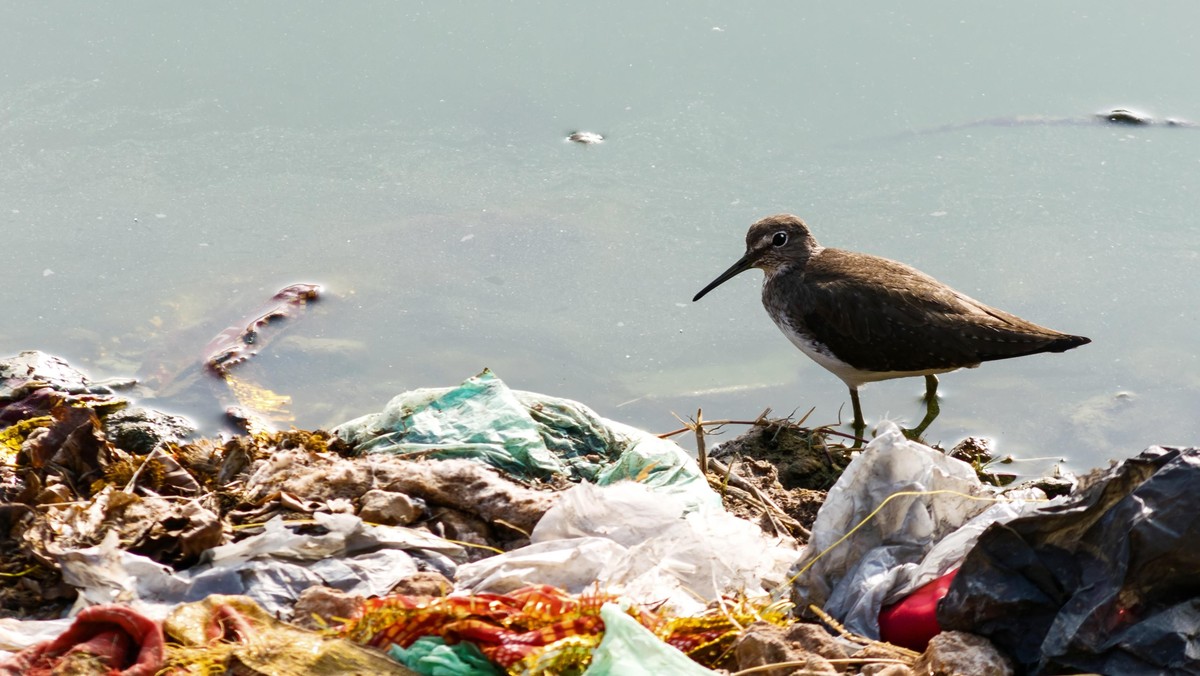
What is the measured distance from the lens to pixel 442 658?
326 centimetres

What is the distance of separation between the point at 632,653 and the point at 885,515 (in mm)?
1298

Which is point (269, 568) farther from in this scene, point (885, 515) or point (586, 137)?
point (586, 137)

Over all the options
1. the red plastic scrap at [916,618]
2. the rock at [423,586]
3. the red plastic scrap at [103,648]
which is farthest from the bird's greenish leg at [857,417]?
the red plastic scrap at [103,648]

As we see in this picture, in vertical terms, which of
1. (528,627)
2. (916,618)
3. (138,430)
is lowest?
(138,430)

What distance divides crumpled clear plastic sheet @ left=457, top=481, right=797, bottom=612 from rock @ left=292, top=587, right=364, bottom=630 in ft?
1.29

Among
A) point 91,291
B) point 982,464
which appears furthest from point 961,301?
point 91,291

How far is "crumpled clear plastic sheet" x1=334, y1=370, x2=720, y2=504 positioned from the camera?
478cm

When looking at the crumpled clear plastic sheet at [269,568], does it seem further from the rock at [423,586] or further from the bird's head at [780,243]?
the bird's head at [780,243]

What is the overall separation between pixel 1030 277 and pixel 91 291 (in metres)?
5.16

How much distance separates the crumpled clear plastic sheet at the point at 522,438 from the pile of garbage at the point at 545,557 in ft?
0.04

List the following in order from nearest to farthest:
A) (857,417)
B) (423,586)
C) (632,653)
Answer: (632,653), (423,586), (857,417)

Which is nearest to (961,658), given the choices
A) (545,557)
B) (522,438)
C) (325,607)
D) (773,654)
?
(773,654)

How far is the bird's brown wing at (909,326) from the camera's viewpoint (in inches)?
243

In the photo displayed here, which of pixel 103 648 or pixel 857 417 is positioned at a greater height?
pixel 103 648
